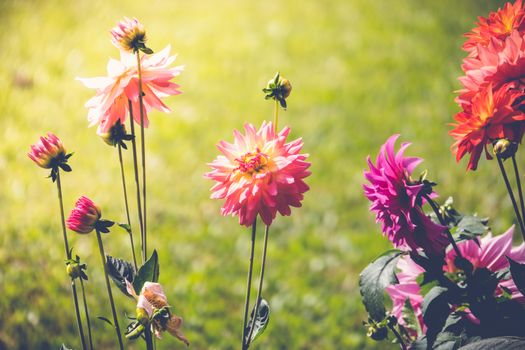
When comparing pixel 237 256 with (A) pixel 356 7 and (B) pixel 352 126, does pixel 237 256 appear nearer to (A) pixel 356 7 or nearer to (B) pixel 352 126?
(B) pixel 352 126

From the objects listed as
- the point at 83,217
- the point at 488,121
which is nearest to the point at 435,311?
the point at 488,121

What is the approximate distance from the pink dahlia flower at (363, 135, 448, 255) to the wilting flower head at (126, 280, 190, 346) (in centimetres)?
35

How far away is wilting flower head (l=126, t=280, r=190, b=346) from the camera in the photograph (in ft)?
2.91

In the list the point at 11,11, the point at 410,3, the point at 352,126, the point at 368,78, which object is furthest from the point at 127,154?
the point at 410,3

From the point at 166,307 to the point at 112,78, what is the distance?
0.38 meters

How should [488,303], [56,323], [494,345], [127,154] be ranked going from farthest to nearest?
[127,154]
[56,323]
[488,303]
[494,345]

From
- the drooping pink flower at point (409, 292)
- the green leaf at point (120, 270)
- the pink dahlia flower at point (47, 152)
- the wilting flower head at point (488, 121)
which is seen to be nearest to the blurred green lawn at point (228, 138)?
the drooping pink flower at point (409, 292)

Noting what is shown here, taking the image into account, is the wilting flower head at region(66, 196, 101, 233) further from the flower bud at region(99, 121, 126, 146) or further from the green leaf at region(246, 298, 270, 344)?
the green leaf at region(246, 298, 270, 344)

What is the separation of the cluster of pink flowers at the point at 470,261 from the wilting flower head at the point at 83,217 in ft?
1.82

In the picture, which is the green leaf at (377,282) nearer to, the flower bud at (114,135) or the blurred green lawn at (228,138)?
the flower bud at (114,135)

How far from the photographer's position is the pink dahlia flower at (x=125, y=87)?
3.25 feet

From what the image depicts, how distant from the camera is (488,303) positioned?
99 centimetres

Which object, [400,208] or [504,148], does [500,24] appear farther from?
[400,208]

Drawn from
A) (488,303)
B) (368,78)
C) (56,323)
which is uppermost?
(368,78)
